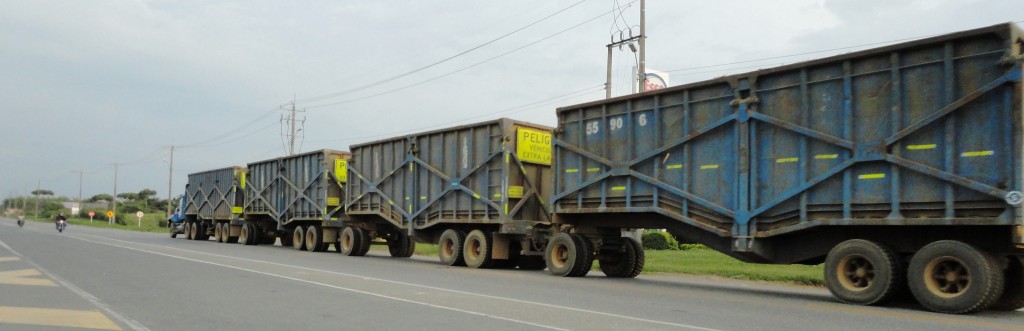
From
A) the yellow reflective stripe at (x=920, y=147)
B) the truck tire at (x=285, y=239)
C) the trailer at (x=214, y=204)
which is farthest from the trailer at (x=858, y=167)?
the trailer at (x=214, y=204)

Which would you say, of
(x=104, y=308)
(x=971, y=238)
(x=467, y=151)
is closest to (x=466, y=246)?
(x=467, y=151)

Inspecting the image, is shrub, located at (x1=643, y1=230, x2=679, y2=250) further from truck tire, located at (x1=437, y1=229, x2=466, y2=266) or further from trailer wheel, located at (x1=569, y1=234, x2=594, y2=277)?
trailer wheel, located at (x1=569, y1=234, x2=594, y2=277)

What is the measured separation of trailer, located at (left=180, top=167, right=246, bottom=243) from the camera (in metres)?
31.8

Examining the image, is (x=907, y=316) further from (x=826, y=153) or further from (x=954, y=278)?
(x=826, y=153)

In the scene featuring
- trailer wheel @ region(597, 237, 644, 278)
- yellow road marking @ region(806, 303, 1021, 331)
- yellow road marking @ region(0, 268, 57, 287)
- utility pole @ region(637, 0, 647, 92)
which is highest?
utility pole @ region(637, 0, 647, 92)

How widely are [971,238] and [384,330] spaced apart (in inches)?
284

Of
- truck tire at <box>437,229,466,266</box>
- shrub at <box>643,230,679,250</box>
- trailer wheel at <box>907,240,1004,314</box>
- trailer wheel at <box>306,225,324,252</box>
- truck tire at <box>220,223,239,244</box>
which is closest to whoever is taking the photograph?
trailer wheel at <box>907,240,1004,314</box>

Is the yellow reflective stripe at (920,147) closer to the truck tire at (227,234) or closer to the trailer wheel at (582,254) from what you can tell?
the trailer wheel at (582,254)

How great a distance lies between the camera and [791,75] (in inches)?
437

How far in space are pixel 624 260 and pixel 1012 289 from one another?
23.3 feet

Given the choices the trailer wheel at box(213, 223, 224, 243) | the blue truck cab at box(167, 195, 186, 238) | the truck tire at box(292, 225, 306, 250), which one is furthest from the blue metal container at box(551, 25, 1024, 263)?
the blue truck cab at box(167, 195, 186, 238)

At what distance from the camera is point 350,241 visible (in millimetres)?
22438

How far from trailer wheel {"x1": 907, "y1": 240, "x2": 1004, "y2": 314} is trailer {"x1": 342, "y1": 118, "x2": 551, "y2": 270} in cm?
814

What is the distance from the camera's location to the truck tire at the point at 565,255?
560 inches
